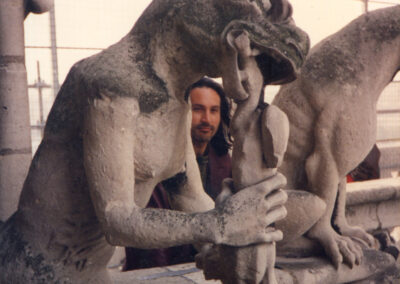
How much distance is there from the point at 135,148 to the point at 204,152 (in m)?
1.28

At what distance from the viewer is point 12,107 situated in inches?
87.7

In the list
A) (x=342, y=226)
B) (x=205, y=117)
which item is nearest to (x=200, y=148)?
(x=205, y=117)

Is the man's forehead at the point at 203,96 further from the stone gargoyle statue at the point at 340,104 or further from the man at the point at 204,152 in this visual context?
the stone gargoyle statue at the point at 340,104

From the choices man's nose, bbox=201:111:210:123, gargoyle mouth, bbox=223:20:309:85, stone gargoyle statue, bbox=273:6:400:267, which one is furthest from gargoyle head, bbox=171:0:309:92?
man's nose, bbox=201:111:210:123

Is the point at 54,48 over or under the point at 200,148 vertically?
over

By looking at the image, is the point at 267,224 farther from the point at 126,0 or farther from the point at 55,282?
the point at 126,0

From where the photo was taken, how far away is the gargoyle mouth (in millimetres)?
1254

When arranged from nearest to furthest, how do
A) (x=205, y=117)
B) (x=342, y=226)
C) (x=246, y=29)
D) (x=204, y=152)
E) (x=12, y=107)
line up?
(x=246, y=29) → (x=342, y=226) → (x=12, y=107) → (x=205, y=117) → (x=204, y=152)

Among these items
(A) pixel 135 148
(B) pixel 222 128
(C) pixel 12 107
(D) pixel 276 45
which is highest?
Result: (D) pixel 276 45

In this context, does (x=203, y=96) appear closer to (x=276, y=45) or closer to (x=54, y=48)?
(x=276, y=45)

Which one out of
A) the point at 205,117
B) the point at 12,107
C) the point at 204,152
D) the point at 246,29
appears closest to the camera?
the point at 246,29

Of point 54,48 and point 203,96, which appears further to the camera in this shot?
point 54,48

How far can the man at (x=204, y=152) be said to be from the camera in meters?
2.47

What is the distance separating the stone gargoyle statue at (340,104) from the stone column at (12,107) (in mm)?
1116
